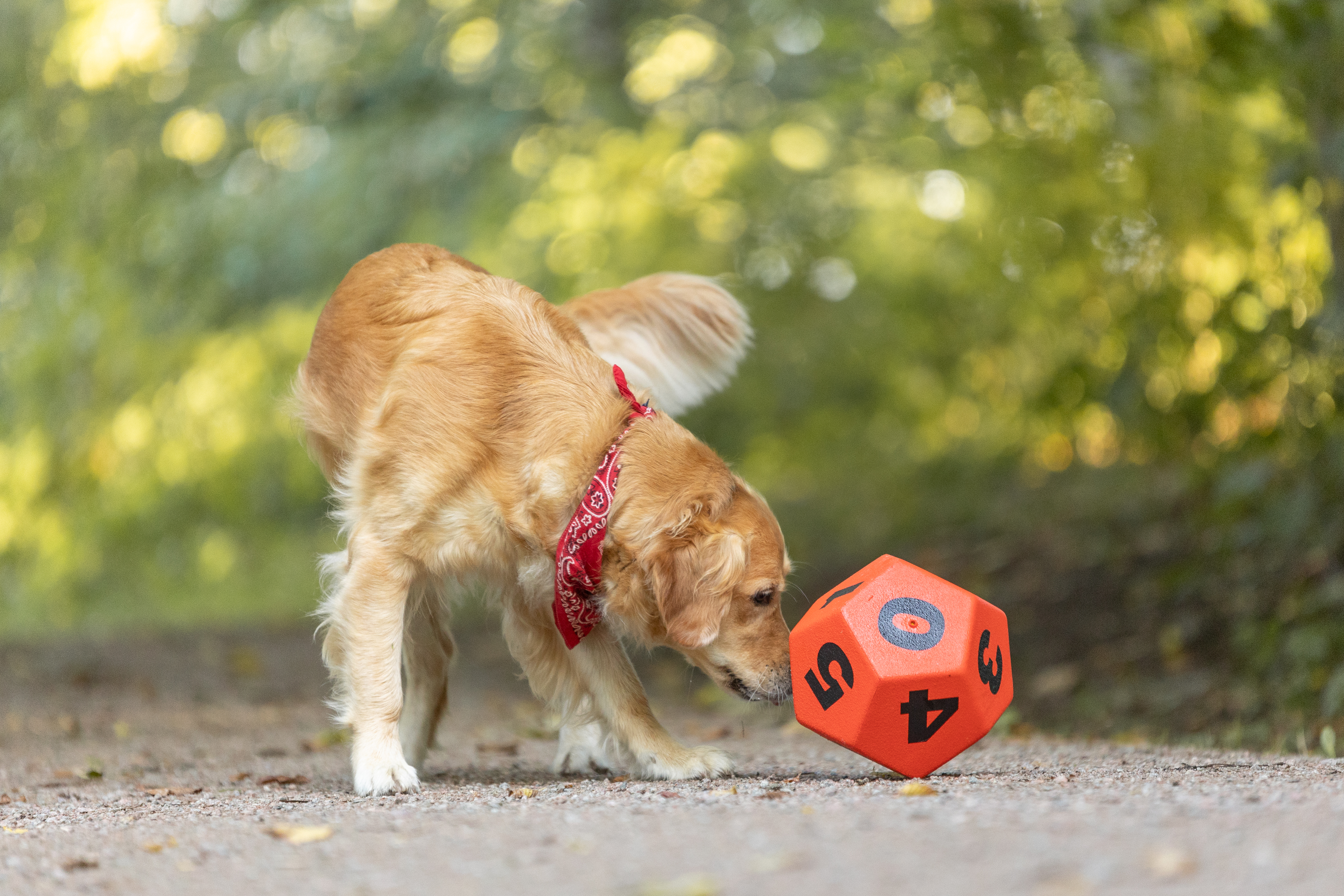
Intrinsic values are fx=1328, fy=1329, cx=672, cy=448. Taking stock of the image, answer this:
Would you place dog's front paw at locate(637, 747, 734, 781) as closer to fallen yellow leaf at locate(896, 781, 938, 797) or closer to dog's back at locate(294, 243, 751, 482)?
→ fallen yellow leaf at locate(896, 781, 938, 797)

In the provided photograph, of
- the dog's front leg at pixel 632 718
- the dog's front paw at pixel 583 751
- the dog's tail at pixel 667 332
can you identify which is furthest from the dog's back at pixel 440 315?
the dog's front paw at pixel 583 751

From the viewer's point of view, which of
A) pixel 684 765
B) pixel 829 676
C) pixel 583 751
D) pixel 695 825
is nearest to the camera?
pixel 695 825

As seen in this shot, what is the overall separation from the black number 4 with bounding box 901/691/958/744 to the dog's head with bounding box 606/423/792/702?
431mm

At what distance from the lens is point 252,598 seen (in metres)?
11.0

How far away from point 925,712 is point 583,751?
1300mm

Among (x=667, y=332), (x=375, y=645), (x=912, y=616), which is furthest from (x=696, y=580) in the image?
(x=667, y=332)

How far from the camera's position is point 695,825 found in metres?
2.57

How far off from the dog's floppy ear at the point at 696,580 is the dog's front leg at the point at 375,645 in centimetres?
73

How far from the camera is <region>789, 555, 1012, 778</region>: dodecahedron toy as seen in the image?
3238mm

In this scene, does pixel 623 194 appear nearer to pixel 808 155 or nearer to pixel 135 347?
pixel 808 155

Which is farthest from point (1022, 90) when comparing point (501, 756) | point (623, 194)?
point (501, 756)

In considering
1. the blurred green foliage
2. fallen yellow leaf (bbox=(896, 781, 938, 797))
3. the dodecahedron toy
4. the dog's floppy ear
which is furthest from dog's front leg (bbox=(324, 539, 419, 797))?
the blurred green foliage

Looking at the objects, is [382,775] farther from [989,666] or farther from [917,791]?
[989,666]

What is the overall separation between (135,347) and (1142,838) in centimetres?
798
